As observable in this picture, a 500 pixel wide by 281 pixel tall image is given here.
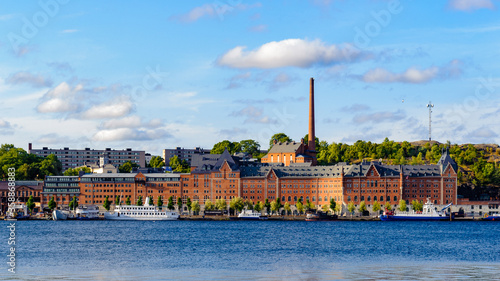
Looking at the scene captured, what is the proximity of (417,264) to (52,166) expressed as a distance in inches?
5897

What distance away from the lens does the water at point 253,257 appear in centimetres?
4828

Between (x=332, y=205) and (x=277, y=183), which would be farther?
(x=277, y=183)

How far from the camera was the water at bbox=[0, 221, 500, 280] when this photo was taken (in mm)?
48281

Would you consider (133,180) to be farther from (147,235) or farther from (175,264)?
(175,264)

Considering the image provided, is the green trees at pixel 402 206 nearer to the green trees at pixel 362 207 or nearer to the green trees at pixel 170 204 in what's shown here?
the green trees at pixel 362 207

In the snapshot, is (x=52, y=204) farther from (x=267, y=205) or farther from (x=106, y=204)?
(x=267, y=205)

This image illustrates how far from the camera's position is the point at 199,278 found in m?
46.3

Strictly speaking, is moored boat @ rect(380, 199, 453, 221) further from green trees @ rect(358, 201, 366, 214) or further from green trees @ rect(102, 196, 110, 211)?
green trees @ rect(102, 196, 110, 211)

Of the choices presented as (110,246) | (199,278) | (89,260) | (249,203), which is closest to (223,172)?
(249,203)

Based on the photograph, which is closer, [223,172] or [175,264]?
[175,264]

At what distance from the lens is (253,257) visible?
2421 inches

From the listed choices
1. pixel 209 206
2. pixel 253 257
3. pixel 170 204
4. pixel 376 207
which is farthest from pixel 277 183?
pixel 253 257

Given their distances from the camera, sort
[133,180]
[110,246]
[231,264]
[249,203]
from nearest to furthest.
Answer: [231,264]
[110,246]
[249,203]
[133,180]

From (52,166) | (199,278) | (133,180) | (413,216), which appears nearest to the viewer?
(199,278)
